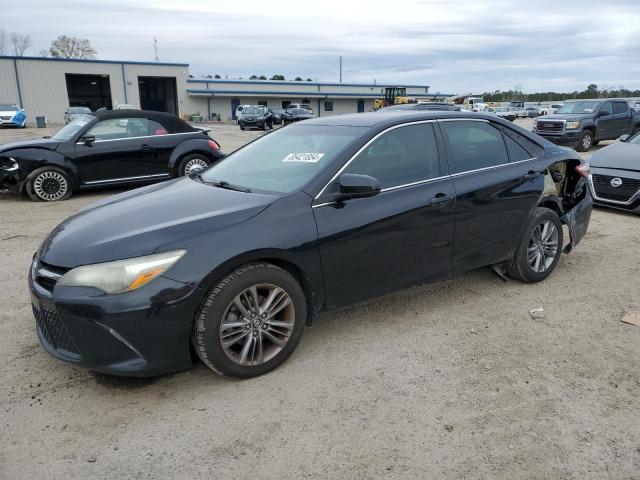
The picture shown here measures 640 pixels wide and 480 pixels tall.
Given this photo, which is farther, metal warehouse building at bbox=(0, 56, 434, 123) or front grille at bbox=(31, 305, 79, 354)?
metal warehouse building at bbox=(0, 56, 434, 123)

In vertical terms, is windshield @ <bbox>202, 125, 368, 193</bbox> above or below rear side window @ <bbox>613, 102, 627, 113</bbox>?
below

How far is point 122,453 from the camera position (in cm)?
259

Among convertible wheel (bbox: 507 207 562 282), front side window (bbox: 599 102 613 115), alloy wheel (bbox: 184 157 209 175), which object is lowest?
convertible wheel (bbox: 507 207 562 282)

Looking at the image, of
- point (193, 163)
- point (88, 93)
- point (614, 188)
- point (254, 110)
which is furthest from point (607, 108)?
point (88, 93)

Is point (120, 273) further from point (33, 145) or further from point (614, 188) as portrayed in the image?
point (614, 188)

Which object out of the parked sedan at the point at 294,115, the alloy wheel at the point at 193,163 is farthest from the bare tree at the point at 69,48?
the alloy wheel at the point at 193,163

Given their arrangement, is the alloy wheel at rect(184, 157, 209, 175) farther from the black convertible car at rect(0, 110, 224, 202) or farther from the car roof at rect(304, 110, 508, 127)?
the car roof at rect(304, 110, 508, 127)

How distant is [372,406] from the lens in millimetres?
2969

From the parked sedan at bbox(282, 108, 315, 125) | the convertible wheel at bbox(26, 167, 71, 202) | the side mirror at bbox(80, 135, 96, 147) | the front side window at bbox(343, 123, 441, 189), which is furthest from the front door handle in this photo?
the parked sedan at bbox(282, 108, 315, 125)

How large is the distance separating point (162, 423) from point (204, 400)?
0.28 meters

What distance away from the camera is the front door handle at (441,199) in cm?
391

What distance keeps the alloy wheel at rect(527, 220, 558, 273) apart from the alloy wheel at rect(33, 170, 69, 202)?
771 cm

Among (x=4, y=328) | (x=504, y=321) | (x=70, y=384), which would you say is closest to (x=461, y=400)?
(x=504, y=321)

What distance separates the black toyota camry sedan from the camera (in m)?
2.86
